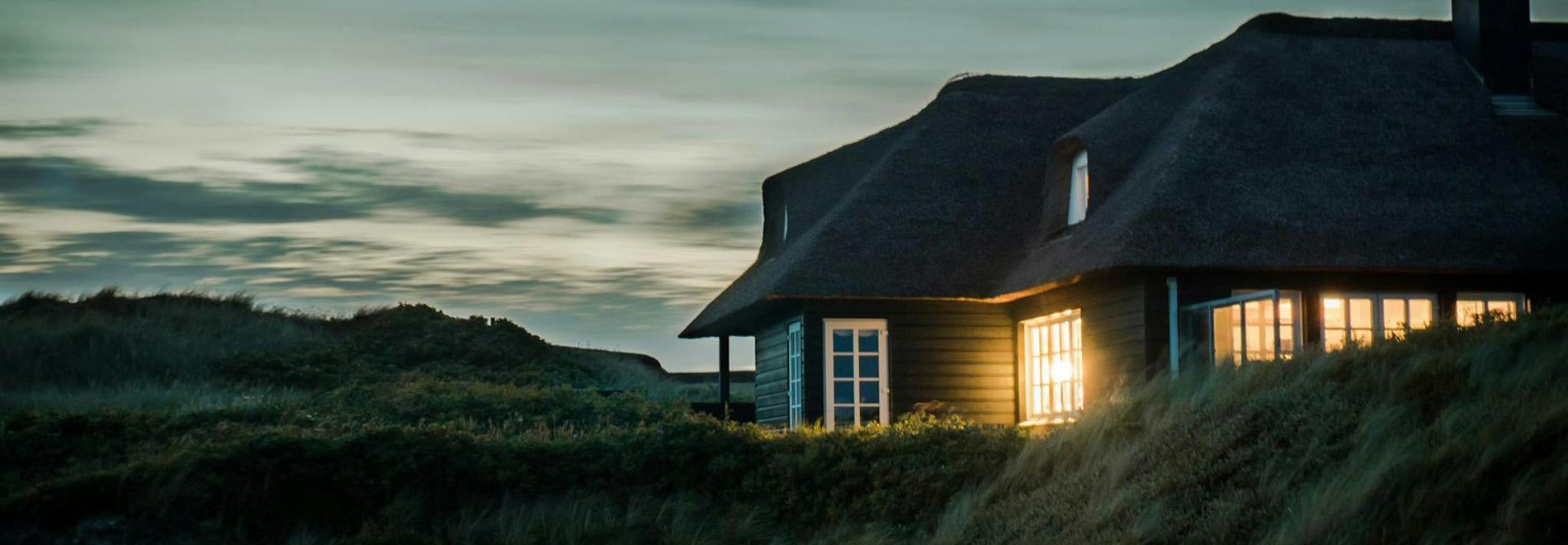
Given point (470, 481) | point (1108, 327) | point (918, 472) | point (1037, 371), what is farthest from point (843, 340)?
point (470, 481)

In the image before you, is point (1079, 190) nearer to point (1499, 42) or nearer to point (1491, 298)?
point (1491, 298)

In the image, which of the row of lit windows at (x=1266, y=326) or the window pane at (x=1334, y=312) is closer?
the row of lit windows at (x=1266, y=326)

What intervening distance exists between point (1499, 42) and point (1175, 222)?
297 inches

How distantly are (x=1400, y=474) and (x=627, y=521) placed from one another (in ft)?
28.6

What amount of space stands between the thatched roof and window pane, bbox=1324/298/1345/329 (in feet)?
3.08

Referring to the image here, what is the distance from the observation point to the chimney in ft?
77.4

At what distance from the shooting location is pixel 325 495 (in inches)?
683

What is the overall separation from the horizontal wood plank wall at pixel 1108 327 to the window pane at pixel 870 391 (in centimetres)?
295

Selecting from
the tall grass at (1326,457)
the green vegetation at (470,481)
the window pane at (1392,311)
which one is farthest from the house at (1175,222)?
the green vegetation at (470,481)

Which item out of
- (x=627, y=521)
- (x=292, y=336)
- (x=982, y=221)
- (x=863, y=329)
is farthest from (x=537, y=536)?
(x=292, y=336)

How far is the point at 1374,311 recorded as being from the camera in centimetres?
2062

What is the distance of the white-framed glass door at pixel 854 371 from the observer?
947 inches

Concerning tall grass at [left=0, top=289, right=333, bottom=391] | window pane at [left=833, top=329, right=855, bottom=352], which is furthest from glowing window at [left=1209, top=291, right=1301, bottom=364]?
tall grass at [left=0, top=289, right=333, bottom=391]

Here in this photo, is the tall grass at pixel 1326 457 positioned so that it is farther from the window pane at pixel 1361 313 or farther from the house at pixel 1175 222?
the window pane at pixel 1361 313
